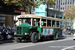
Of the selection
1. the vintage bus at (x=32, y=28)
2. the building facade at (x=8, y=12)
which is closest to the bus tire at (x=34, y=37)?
the vintage bus at (x=32, y=28)

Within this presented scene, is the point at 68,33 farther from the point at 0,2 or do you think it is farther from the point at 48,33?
the point at 48,33

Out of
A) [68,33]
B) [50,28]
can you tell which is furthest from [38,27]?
[68,33]

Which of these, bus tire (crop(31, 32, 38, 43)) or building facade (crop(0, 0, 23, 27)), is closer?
bus tire (crop(31, 32, 38, 43))

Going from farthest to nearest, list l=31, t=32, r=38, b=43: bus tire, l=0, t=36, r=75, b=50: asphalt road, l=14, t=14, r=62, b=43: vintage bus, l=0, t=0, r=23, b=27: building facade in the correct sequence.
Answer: l=0, t=0, r=23, b=27: building facade, l=14, t=14, r=62, b=43: vintage bus, l=31, t=32, r=38, b=43: bus tire, l=0, t=36, r=75, b=50: asphalt road

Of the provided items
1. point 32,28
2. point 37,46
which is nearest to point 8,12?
point 32,28

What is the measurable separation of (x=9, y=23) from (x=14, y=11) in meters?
3.15

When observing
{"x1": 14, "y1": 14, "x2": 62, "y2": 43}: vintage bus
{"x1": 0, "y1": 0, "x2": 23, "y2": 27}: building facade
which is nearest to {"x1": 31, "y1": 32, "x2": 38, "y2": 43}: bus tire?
{"x1": 14, "y1": 14, "x2": 62, "y2": 43}: vintage bus

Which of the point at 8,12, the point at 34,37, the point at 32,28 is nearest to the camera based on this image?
the point at 34,37

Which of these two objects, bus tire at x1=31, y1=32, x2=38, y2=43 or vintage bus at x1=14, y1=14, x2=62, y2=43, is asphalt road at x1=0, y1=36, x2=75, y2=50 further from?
vintage bus at x1=14, y1=14, x2=62, y2=43

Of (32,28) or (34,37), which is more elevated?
(32,28)

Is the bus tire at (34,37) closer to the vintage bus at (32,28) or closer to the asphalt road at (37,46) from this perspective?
the vintage bus at (32,28)

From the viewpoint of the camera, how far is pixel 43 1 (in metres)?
24.0

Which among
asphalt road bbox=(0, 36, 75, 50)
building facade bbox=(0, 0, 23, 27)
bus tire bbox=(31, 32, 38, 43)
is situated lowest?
asphalt road bbox=(0, 36, 75, 50)

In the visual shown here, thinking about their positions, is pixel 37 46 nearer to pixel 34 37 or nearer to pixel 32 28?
pixel 34 37
